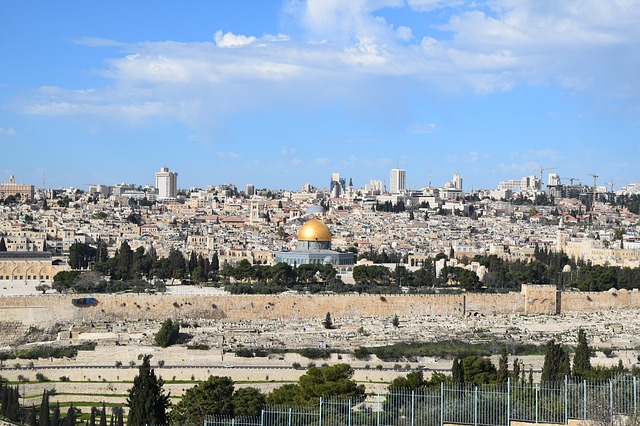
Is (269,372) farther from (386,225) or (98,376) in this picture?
(386,225)

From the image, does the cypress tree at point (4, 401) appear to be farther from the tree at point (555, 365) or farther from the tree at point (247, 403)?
the tree at point (555, 365)

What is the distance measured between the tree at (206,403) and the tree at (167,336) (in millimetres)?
12114

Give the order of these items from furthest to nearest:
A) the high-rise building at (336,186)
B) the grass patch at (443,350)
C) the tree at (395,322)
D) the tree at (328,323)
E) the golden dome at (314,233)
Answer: the high-rise building at (336,186), the golden dome at (314,233), the tree at (395,322), the tree at (328,323), the grass patch at (443,350)

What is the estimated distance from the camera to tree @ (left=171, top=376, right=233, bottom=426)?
1958 centimetres

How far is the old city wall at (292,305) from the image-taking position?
4016 cm

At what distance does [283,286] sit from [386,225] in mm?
41179

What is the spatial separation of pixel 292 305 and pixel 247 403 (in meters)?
21.9

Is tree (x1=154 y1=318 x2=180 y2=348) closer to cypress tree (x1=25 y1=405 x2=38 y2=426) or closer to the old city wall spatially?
the old city wall

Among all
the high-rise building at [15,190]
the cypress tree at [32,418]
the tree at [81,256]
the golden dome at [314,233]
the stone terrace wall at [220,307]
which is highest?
the high-rise building at [15,190]

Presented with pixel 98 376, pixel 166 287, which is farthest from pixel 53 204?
pixel 98 376

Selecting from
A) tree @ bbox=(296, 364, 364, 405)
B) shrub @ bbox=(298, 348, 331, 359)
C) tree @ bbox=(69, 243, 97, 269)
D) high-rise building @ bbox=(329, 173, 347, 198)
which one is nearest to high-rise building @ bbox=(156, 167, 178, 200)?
high-rise building @ bbox=(329, 173, 347, 198)

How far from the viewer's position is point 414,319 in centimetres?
4222

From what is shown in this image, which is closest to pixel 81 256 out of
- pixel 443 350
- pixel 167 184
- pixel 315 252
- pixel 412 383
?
pixel 315 252

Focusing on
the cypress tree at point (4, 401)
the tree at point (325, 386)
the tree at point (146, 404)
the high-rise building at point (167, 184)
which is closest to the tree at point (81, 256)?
the cypress tree at point (4, 401)
